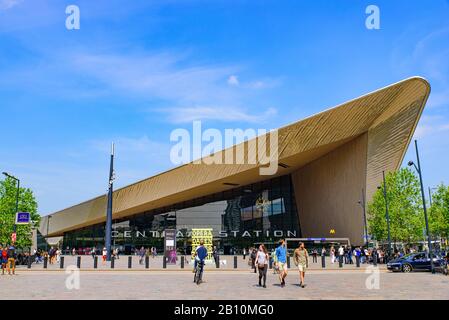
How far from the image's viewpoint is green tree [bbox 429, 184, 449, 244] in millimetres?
42191

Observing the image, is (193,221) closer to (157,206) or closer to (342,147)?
(157,206)

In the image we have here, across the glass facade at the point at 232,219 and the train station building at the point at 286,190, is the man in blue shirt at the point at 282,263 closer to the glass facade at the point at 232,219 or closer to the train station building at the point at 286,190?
the train station building at the point at 286,190

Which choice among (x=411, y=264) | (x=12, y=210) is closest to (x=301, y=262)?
(x=411, y=264)

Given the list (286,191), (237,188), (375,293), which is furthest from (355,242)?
(375,293)

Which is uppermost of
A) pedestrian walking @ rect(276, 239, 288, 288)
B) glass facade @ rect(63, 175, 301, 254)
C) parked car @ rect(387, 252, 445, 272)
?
glass facade @ rect(63, 175, 301, 254)

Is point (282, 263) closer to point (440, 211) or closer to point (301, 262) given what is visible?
point (301, 262)

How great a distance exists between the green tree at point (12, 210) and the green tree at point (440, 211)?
4001cm

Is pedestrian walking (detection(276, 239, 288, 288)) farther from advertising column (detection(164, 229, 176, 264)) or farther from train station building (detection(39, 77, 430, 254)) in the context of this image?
train station building (detection(39, 77, 430, 254))

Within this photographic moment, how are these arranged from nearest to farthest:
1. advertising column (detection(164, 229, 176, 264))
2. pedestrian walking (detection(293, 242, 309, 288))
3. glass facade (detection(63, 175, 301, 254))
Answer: pedestrian walking (detection(293, 242, 309, 288))
advertising column (detection(164, 229, 176, 264))
glass facade (detection(63, 175, 301, 254))

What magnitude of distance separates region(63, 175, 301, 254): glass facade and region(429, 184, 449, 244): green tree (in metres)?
15.4

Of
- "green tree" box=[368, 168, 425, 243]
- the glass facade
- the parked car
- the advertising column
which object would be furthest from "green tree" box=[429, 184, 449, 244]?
the advertising column

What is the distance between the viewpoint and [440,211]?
148 feet

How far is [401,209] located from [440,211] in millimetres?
12520
